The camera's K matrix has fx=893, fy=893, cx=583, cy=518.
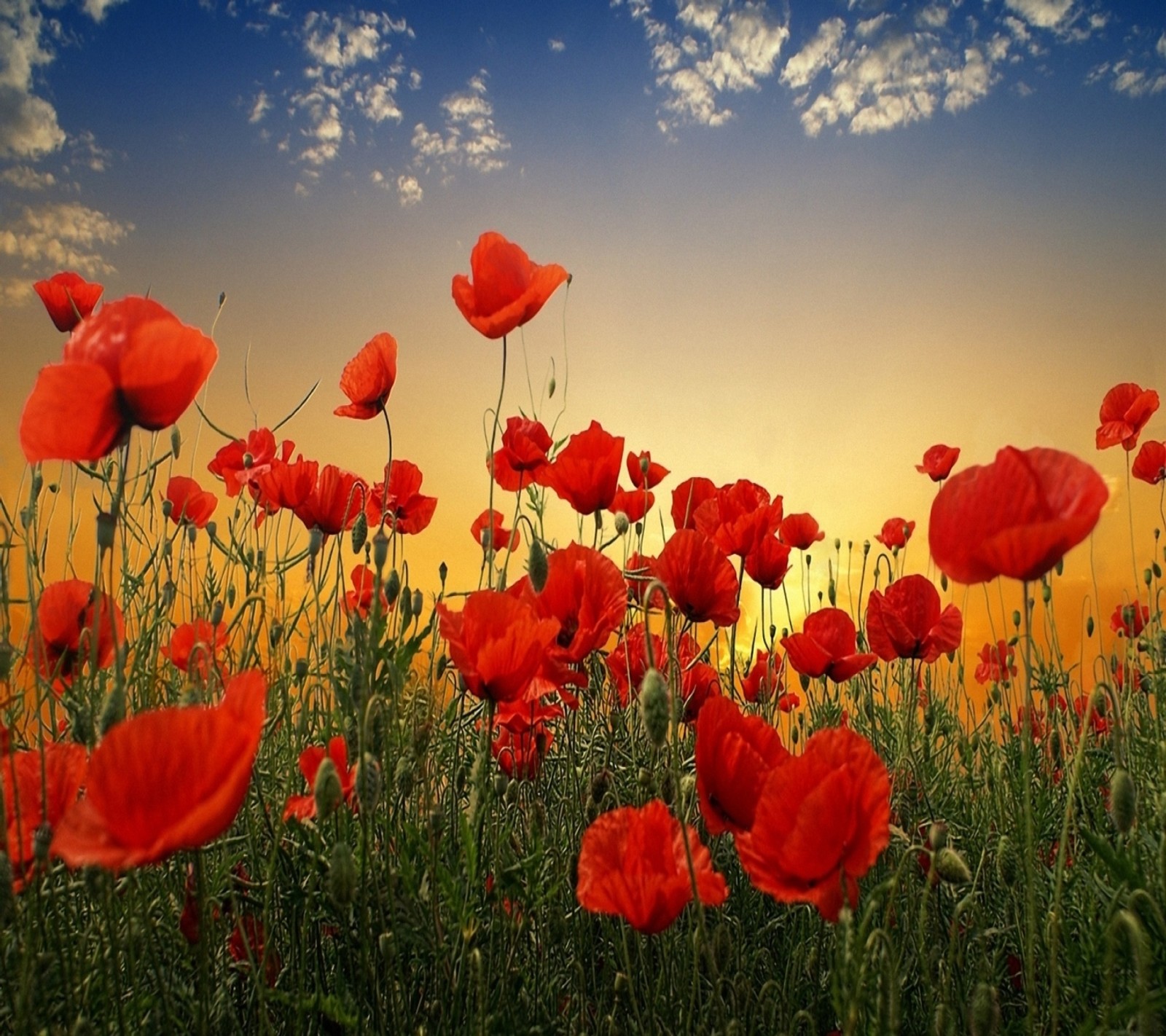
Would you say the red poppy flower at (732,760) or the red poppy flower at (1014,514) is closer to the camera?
the red poppy flower at (1014,514)

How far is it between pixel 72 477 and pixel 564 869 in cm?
175

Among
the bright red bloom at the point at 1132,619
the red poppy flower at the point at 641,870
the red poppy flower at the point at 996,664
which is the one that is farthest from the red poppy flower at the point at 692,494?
the bright red bloom at the point at 1132,619

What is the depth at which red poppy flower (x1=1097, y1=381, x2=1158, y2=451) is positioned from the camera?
12.0 ft

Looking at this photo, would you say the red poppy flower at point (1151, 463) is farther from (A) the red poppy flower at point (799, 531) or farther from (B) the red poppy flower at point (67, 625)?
(B) the red poppy flower at point (67, 625)

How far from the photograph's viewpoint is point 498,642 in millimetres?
1372

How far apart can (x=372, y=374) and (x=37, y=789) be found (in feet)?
3.65

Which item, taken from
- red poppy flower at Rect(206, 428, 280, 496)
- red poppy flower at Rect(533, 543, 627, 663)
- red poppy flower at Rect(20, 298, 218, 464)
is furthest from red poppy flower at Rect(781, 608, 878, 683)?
red poppy flower at Rect(20, 298, 218, 464)

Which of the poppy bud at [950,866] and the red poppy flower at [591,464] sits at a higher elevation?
the red poppy flower at [591,464]

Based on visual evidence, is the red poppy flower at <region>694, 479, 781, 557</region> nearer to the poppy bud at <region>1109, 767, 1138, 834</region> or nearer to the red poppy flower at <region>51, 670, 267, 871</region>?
the poppy bud at <region>1109, 767, 1138, 834</region>

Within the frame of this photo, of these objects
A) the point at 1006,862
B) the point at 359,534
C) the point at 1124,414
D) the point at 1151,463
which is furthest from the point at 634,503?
the point at 1151,463

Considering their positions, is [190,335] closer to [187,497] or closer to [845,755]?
[845,755]

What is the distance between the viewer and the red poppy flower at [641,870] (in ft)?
4.28

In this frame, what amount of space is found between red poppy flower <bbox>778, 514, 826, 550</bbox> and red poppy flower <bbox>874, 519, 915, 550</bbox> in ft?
3.93

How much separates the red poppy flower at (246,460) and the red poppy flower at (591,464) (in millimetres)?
823
